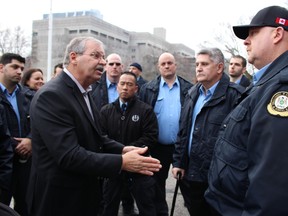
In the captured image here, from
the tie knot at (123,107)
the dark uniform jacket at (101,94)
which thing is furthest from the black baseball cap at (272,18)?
the dark uniform jacket at (101,94)

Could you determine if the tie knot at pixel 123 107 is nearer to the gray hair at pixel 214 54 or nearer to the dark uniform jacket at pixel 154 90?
the dark uniform jacket at pixel 154 90

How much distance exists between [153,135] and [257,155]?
265cm

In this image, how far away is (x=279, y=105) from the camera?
1.60 metres

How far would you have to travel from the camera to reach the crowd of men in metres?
1.67

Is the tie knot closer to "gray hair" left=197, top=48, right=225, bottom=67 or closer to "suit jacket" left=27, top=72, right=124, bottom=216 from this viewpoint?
"gray hair" left=197, top=48, right=225, bottom=67

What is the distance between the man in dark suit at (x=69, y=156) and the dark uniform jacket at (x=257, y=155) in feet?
1.96

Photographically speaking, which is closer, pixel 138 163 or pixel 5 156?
pixel 138 163

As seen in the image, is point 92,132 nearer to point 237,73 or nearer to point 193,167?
point 193,167

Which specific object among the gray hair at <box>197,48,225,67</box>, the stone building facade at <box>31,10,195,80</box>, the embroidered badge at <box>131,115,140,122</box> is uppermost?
the stone building facade at <box>31,10,195,80</box>

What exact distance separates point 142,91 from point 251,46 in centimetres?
300

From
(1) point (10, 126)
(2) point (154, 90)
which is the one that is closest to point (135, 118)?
(2) point (154, 90)

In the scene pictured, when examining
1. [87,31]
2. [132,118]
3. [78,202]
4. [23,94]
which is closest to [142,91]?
[132,118]

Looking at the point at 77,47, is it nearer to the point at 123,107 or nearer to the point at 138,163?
the point at 138,163

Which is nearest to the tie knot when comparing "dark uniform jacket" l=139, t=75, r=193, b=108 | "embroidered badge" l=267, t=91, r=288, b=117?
"dark uniform jacket" l=139, t=75, r=193, b=108
